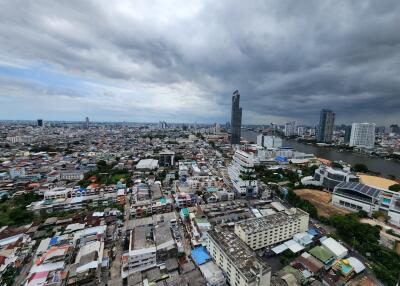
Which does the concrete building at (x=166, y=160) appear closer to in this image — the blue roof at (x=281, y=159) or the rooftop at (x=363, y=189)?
the blue roof at (x=281, y=159)

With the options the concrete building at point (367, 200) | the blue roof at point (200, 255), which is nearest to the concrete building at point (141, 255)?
the blue roof at point (200, 255)

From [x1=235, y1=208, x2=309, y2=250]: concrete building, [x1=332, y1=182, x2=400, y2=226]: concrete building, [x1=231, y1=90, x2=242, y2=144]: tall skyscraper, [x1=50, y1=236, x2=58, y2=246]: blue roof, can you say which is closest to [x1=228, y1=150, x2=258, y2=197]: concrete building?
[x1=235, y1=208, x2=309, y2=250]: concrete building

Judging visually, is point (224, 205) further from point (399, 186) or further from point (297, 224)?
point (399, 186)

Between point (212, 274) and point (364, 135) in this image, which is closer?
point (212, 274)

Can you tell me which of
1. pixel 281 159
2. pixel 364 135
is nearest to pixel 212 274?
pixel 281 159

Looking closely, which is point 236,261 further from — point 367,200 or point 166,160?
point 166,160

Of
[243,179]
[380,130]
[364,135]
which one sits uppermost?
[380,130]
